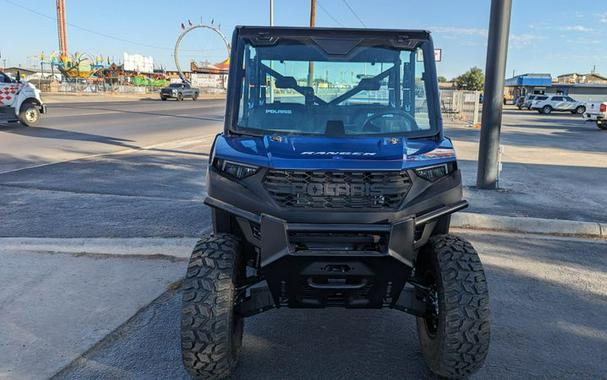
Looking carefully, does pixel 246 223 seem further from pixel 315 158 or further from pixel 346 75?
pixel 346 75

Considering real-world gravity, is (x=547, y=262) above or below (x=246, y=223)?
below

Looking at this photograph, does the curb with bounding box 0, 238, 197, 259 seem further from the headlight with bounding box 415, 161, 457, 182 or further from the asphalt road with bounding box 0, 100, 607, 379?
the headlight with bounding box 415, 161, 457, 182

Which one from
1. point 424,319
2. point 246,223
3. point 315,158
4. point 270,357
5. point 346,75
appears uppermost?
point 346,75

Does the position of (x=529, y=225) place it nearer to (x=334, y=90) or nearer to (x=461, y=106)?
(x=334, y=90)

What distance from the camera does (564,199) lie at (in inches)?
332

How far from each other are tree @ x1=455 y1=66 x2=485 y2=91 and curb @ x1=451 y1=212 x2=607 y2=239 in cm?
8694

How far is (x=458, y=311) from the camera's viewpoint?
10.0 feet

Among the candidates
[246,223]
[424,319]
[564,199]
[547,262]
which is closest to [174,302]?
[246,223]

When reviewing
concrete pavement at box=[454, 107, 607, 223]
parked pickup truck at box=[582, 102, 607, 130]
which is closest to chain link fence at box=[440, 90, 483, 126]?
parked pickup truck at box=[582, 102, 607, 130]

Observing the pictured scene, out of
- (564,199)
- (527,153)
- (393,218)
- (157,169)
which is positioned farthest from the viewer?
(527,153)

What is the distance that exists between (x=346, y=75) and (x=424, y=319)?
1817 millimetres

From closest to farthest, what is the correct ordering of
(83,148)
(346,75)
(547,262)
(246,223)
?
1. (246,223)
2. (346,75)
3. (547,262)
4. (83,148)

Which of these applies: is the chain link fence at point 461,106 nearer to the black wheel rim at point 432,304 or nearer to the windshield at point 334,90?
the windshield at point 334,90

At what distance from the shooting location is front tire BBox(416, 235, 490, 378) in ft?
10.1
